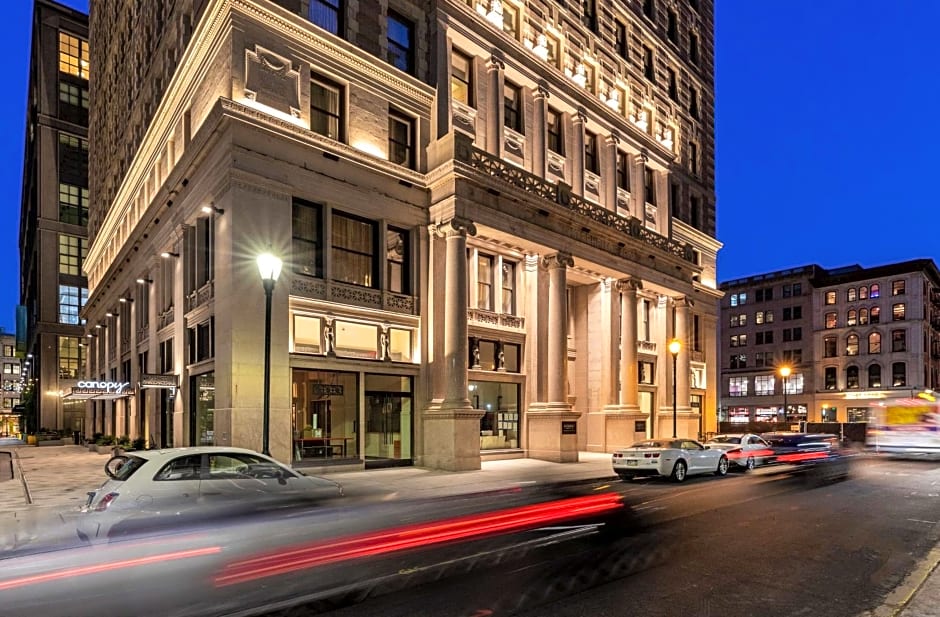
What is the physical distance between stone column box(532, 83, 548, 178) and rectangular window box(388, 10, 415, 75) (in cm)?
686

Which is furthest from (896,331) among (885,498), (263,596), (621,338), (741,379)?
(263,596)

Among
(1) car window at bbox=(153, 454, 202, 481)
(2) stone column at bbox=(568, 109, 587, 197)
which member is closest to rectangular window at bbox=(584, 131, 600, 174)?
(2) stone column at bbox=(568, 109, 587, 197)

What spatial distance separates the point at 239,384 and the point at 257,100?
9128mm

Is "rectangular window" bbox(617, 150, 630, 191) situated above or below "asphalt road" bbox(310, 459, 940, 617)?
above

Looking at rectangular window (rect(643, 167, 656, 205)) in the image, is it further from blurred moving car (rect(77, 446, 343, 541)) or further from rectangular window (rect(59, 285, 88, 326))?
rectangular window (rect(59, 285, 88, 326))

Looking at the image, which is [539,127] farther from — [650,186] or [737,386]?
[737,386]

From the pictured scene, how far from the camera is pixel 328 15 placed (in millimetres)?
23234

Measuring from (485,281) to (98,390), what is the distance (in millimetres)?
18855

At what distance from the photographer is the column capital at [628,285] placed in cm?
3306

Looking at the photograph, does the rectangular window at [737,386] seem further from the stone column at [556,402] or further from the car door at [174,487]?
the car door at [174,487]

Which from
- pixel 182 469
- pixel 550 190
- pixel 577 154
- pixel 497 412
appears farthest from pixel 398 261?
pixel 182 469

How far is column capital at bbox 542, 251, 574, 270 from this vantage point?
2814 cm

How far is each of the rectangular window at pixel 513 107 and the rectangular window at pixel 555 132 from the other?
7.60 ft

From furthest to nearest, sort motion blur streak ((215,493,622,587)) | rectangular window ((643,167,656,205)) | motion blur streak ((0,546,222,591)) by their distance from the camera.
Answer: rectangular window ((643,167,656,205)), motion blur streak ((215,493,622,587)), motion blur streak ((0,546,222,591))
